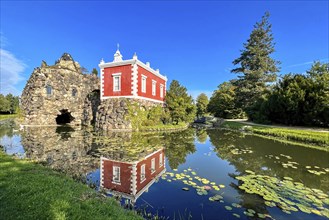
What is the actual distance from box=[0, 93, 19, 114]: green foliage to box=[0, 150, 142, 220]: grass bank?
171 feet

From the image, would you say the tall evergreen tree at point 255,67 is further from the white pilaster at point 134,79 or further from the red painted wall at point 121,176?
the red painted wall at point 121,176

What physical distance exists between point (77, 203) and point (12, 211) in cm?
90

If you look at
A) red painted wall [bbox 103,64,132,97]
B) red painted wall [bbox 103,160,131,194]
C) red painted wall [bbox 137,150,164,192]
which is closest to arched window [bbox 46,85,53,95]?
red painted wall [bbox 103,64,132,97]

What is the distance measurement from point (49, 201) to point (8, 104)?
57610 mm

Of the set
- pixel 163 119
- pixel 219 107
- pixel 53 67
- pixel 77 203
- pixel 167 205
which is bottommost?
pixel 167 205

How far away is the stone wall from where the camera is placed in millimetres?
19031

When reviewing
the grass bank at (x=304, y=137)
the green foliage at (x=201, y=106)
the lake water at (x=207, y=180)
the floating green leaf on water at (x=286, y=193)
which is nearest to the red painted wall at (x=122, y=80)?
the lake water at (x=207, y=180)

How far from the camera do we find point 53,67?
65.6 feet

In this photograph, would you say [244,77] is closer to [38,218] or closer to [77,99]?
[77,99]

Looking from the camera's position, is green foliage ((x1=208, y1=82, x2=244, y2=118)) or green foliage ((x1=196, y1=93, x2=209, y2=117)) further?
green foliage ((x1=196, y1=93, x2=209, y2=117))

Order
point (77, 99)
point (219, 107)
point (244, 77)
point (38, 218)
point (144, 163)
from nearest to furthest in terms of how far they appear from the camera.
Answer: point (38, 218), point (144, 163), point (77, 99), point (244, 77), point (219, 107)

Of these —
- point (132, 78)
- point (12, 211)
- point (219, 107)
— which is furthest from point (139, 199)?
point (219, 107)

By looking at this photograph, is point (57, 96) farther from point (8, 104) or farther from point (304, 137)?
point (8, 104)

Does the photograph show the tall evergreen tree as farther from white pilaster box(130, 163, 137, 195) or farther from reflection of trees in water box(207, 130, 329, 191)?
white pilaster box(130, 163, 137, 195)
